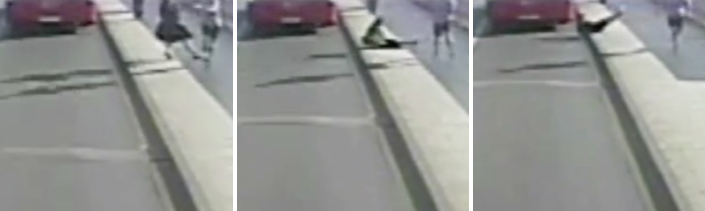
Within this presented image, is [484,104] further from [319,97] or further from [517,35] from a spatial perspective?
[319,97]

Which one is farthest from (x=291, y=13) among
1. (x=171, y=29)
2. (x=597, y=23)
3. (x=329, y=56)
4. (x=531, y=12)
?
(x=597, y=23)

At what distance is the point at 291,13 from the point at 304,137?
0.75ft

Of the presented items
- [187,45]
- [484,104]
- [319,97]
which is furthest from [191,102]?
[484,104]

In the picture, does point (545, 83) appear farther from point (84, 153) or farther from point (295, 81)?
point (84, 153)

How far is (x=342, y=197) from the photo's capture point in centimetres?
186

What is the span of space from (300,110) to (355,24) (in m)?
0.19

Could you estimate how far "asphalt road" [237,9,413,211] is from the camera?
6.06 ft

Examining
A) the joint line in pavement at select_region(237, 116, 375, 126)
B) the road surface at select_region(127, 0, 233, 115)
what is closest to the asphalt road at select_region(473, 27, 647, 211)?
the joint line in pavement at select_region(237, 116, 375, 126)

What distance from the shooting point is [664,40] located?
1806mm

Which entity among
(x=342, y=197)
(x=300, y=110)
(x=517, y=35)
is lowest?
(x=342, y=197)

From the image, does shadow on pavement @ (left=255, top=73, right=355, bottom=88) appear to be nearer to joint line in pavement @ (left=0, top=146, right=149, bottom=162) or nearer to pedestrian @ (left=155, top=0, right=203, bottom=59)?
pedestrian @ (left=155, top=0, right=203, bottom=59)

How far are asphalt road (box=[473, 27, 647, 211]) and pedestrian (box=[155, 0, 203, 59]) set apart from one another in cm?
52

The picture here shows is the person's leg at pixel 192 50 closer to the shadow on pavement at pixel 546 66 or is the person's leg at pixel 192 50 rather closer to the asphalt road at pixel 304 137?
the asphalt road at pixel 304 137

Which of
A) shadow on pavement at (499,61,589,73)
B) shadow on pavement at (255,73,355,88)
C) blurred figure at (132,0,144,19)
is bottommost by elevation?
shadow on pavement at (255,73,355,88)
